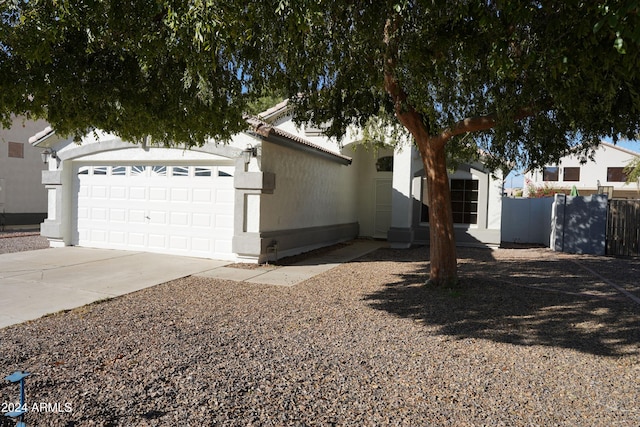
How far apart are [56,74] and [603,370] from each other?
722cm

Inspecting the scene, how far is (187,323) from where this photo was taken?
610cm

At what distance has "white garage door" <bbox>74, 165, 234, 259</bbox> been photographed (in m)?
11.6

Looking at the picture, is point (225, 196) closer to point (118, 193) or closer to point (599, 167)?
point (118, 193)

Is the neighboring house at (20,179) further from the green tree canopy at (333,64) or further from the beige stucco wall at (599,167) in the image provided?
the beige stucco wall at (599,167)

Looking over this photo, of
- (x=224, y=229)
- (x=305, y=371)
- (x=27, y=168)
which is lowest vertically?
(x=305, y=371)

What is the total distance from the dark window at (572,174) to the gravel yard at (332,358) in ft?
126

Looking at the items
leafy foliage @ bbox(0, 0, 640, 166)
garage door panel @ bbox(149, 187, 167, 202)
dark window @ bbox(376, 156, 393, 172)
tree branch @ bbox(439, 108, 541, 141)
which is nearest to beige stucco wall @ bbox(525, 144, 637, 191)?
dark window @ bbox(376, 156, 393, 172)

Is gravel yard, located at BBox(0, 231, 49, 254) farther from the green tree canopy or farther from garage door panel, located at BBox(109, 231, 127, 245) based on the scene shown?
the green tree canopy

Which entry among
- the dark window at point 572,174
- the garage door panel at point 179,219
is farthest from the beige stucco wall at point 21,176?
the dark window at point 572,174

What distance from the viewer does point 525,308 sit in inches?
286

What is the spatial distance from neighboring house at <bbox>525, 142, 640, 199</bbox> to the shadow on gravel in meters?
33.3

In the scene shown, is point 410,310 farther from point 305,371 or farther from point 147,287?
point 147,287

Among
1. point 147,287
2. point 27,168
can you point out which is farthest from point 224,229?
point 27,168

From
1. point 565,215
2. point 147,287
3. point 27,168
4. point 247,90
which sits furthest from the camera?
point 27,168
